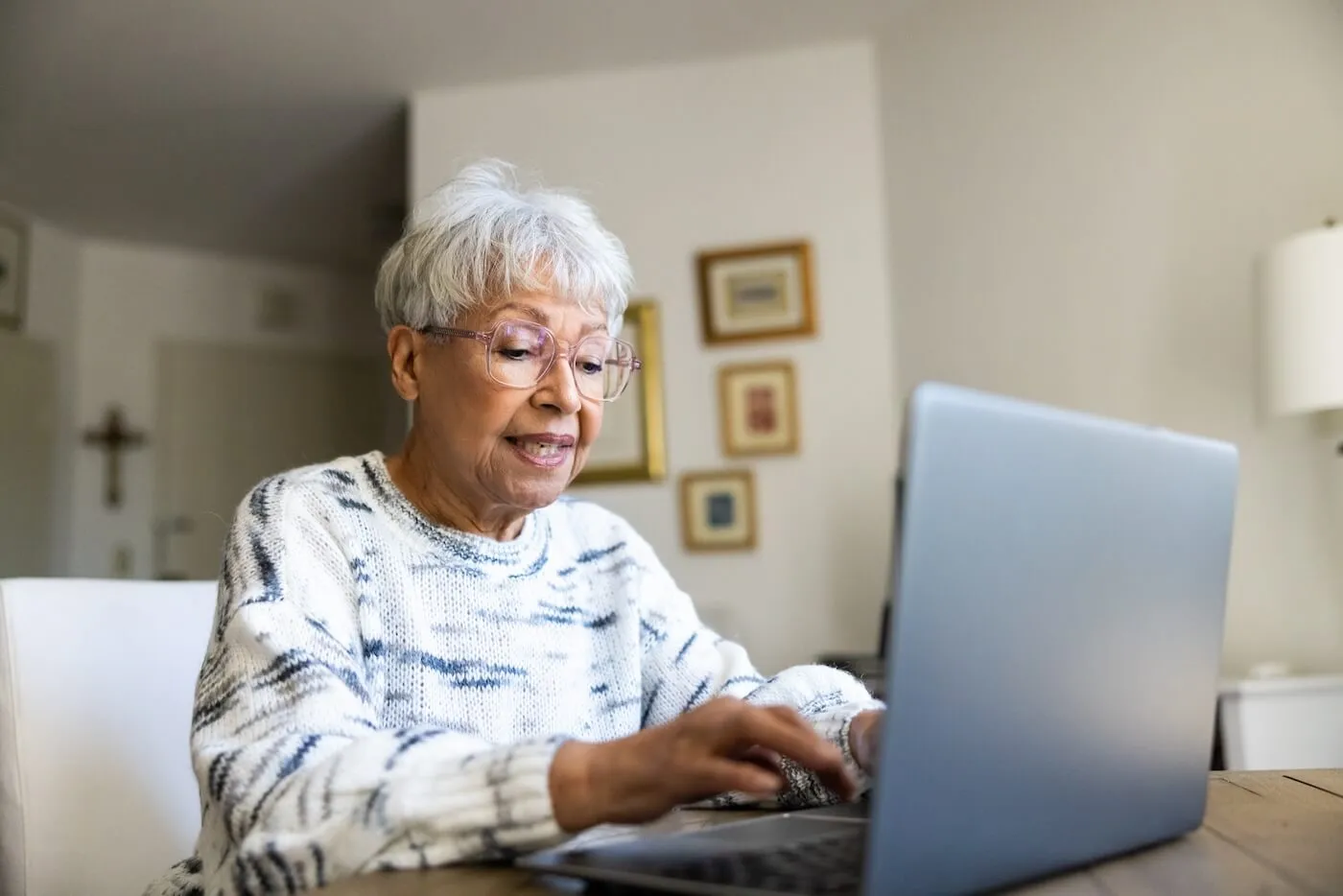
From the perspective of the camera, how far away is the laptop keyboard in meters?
0.56

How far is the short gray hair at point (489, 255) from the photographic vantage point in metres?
1.14

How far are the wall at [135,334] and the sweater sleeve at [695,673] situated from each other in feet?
12.5

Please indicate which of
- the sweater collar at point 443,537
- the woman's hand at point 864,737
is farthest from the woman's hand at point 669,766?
the sweater collar at point 443,537

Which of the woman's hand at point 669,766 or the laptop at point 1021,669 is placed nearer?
the laptop at point 1021,669

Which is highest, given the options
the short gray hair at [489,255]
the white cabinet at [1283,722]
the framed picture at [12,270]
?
the framed picture at [12,270]

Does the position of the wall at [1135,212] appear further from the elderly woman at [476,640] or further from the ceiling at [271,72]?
the elderly woman at [476,640]

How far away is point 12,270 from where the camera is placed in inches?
166

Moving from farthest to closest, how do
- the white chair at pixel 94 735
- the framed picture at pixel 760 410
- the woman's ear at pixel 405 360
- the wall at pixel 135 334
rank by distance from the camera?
1. the wall at pixel 135 334
2. the framed picture at pixel 760 410
3. the woman's ear at pixel 405 360
4. the white chair at pixel 94 735

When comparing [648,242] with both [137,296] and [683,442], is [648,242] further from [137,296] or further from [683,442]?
[137,296]

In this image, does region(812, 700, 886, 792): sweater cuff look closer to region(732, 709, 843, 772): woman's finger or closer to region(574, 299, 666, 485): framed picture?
region(732, 709, 843, 772): woman's finger

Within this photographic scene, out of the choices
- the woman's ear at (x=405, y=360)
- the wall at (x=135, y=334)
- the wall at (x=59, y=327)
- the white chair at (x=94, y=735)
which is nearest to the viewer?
the white chair at (x=94, y=735)

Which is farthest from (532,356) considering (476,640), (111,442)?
(111,442)

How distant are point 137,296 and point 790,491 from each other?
3085 millimetres

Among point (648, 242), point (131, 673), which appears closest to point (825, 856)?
point (131, 673)
